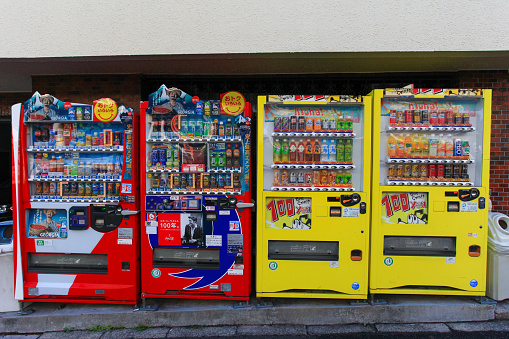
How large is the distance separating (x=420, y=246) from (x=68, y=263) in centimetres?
431

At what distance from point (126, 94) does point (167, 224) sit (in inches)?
102

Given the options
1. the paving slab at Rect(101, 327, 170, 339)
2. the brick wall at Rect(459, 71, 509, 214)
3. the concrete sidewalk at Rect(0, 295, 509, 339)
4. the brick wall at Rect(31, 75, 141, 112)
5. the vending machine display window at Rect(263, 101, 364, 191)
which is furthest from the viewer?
the brick wall at Rect(31, 75, 141, 112)

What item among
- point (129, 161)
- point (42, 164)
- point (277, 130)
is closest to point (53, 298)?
point (42, 164)

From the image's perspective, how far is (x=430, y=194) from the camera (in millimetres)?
3158

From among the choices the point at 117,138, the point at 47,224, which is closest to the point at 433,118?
the point at 117,138

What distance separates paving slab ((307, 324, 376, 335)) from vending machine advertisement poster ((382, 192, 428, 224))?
1.25 meters

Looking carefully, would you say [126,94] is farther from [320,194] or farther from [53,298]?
[320,194]

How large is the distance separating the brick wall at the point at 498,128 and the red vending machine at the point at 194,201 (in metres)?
3.97

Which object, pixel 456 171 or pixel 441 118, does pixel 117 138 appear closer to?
pixel 441 118

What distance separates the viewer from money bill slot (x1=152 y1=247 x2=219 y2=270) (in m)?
3.26

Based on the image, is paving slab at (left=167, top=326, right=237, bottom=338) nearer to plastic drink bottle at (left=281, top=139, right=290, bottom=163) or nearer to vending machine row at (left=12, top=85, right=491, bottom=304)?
vending machine row at (left=12, top=85, right=491, bottom=304)

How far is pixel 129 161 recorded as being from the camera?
3193mm

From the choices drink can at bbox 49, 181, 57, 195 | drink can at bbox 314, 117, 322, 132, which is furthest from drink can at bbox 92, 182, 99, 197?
drink can at bbox 314, 117, 322, 132

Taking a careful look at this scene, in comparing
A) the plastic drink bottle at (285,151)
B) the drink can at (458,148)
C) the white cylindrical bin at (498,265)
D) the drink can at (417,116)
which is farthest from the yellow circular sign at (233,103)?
the white cylindrical bin at (498,265)
